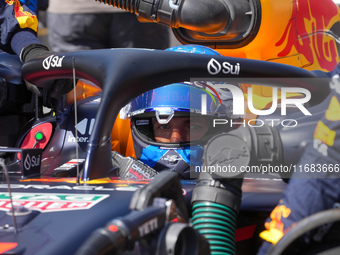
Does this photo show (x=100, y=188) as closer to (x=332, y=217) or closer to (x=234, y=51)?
(x=332, y=217)

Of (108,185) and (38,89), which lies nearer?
(108,185)

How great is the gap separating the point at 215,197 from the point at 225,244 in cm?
14

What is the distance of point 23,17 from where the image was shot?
2.66 m

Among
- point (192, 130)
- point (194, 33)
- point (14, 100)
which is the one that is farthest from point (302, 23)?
point (14, 100)

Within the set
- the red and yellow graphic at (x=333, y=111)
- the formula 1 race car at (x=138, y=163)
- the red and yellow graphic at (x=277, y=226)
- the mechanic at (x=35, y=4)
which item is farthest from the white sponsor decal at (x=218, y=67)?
the mechanic at (x=35, y=4)

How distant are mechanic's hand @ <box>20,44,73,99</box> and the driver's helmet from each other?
15.3 inches

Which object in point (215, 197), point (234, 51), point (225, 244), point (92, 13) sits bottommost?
point (225, 244)

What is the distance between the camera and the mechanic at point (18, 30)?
8.11ft

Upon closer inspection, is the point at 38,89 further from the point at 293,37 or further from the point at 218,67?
the point at 293,37

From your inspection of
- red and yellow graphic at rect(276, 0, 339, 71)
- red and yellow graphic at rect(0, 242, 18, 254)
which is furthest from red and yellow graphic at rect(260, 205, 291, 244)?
red and yellow graphic at rect(276, 0, 339, 71)

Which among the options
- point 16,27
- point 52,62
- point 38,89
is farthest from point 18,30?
point 52,62

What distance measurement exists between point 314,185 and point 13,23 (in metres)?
2.02

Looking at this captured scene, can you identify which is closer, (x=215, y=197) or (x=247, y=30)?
(x=215, y=197)

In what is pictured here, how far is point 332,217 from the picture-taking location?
1.08 m
